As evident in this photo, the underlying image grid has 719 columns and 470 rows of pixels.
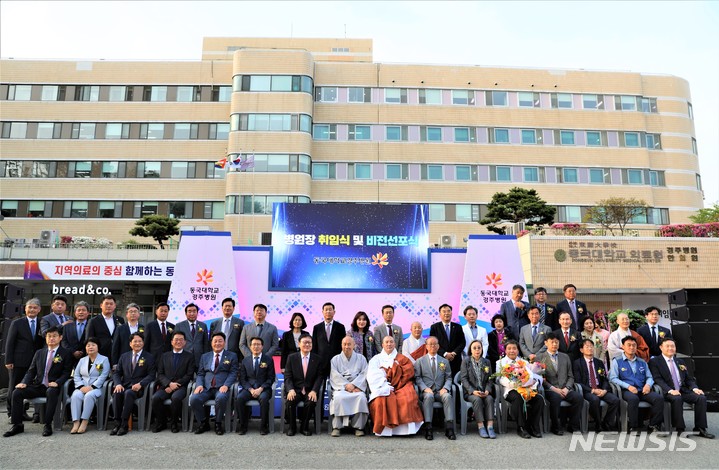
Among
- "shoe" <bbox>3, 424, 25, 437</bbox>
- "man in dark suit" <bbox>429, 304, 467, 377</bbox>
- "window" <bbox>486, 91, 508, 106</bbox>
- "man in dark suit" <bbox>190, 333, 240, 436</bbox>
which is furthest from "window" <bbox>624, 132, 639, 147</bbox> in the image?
"shoe" <bbox>3, 424, 25, 437</bbox>

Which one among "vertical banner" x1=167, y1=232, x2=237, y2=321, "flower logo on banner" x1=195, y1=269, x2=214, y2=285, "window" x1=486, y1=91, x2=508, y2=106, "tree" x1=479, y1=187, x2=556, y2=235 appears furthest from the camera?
"window" x1=486, y1=91, x2=508, y2=106

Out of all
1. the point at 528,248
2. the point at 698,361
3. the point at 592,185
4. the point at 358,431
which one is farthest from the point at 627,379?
the point at 592,185

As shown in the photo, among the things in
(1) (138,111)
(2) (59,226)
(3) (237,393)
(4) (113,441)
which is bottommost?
(4) (113,441)

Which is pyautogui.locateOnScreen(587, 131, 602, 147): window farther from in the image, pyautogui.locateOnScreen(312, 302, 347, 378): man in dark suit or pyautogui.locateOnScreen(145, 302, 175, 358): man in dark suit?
pyautogui.locateOnScreen(145, 302, 175, 358): man in dark suit

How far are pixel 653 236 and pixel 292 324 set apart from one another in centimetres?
2057

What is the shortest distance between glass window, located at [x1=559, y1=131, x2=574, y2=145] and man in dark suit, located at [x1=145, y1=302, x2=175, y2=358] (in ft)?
97.0

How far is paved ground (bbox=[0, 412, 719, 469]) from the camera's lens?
5988mm

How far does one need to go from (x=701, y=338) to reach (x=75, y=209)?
31664mm

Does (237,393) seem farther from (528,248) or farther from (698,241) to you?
(698,241)

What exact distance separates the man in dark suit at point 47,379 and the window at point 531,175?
94.3 ft

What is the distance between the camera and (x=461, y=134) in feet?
107

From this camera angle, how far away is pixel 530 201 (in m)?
25.8

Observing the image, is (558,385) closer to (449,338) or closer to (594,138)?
(449,338)

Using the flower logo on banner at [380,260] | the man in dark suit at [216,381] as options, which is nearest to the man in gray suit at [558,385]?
the flower logo on banner at [380,260]
